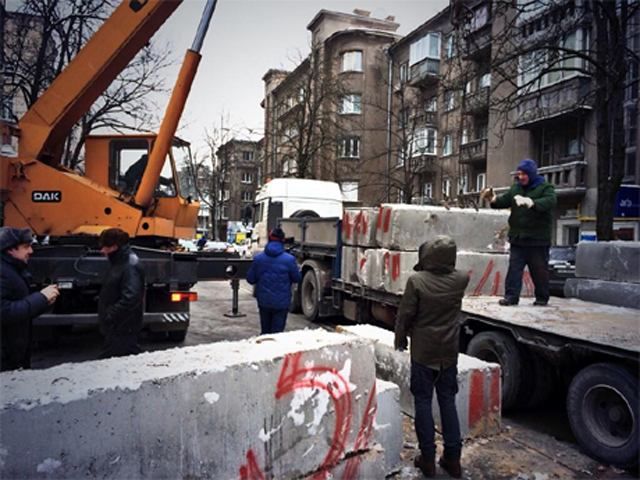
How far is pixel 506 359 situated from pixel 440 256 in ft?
6.45

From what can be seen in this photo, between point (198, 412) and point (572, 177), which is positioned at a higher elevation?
point (572, 177)

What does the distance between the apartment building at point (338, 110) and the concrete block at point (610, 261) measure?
1394 centimetres

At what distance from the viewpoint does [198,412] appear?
241 cm

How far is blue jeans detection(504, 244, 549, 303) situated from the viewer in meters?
5.92

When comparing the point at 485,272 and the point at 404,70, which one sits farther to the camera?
the point at 404,70

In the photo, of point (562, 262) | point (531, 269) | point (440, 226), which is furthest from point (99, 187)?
point (562, 262)

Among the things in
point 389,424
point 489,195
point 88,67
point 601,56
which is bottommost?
point 389,424

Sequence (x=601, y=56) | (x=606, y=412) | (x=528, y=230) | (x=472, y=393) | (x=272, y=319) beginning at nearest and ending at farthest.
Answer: (x=606, y=412)
(x=472, y=393)
(x=528, y=230)
(x=272, y=319)
(x=601, y=56)

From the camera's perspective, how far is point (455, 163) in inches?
1057

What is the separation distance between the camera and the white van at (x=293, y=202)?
13.0 meters

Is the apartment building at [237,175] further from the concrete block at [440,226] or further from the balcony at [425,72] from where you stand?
the balcony at [425,72]

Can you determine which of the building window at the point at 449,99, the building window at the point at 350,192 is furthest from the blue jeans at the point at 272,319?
the building window at the point at 350,192

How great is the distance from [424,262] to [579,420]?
6.56ft

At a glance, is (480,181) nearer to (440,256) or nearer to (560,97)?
(560,97)
